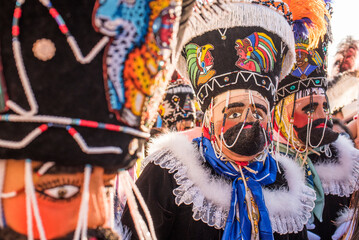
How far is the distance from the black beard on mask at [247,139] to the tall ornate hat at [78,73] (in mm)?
1156

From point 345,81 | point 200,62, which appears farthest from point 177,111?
point 200,62

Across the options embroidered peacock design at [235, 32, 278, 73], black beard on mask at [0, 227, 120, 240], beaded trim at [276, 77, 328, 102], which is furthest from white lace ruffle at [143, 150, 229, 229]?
beaded trim at [276, 77, 328, 102]

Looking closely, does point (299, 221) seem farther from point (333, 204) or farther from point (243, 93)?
point (333, 204)

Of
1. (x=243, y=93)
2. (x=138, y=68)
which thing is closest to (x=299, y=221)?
(x=243, y=93)

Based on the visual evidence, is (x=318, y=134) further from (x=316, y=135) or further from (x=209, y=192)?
(x=209, y=192)

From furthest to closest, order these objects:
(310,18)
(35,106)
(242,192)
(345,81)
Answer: (345,81), (310,18), (242,192), (35,106)

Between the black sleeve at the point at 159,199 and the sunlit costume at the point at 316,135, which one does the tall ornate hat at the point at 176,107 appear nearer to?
the sunlit costume at the point at 316,135

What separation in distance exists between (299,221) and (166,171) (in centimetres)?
94

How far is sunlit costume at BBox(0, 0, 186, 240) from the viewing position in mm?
872

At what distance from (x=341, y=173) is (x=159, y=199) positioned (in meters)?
2.00

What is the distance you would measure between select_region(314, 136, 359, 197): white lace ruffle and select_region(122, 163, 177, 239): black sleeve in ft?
5.89

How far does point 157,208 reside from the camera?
2.11m

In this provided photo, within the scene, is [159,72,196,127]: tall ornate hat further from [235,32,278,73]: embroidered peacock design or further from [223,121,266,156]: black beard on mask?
[223,121,266,156]: black beard on mask

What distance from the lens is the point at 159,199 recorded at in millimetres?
2141
